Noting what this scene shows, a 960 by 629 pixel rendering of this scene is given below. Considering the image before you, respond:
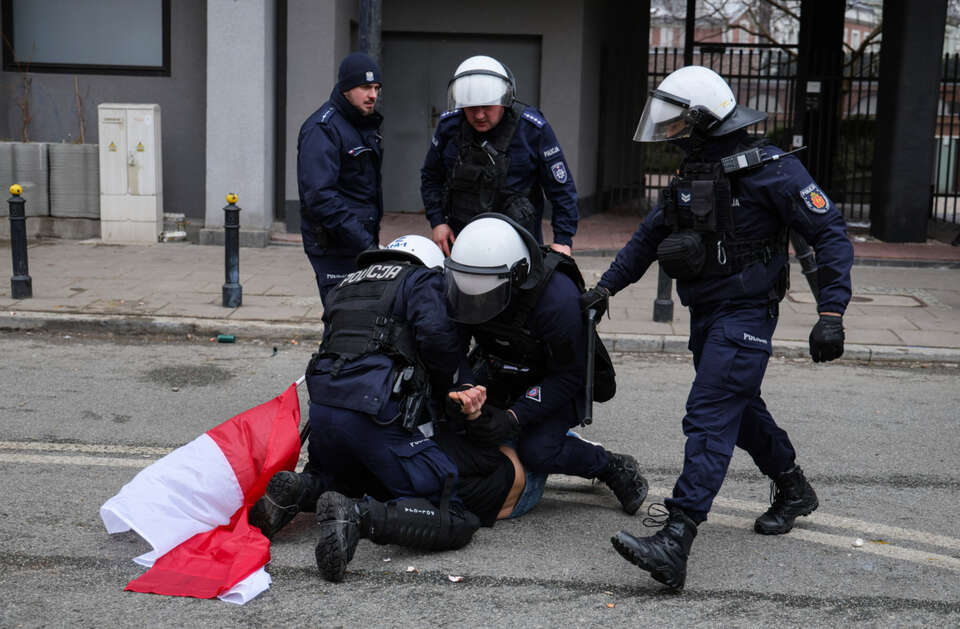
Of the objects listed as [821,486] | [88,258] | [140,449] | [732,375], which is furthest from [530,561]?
[88,258]

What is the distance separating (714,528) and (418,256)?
5.52 feet

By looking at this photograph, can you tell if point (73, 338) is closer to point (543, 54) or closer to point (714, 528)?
point (714, 528)

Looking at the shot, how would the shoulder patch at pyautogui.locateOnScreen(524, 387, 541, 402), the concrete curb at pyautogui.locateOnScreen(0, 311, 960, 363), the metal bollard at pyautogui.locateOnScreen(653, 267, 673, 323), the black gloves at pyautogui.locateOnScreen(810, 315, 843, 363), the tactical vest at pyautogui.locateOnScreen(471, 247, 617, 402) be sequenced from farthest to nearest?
the metal bollard at pyautogui.locateOnScreen(653, 267, 673, 323), the concrete curb at pyautogui.locateOnScreen(0, 311, 960, 363), the shoulder patch at pyautogui.locateOnScreen(524, 387, 541, 402), the tactical vest at pyautogui.locateOnScreen(471, 247, 617, 402), the black gloves at pyautogui.locateOnScreen(810, 315, 843, 363)

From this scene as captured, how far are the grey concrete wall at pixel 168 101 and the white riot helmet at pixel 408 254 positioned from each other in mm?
9056

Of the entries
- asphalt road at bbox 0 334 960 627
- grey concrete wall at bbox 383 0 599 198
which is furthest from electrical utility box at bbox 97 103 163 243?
asphalt road at bbox 0 334 960 627

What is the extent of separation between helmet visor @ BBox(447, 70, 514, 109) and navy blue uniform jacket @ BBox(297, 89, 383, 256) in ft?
1.57

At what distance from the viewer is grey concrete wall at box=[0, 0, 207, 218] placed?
42.4 ft

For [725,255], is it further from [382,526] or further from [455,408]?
[382,526]

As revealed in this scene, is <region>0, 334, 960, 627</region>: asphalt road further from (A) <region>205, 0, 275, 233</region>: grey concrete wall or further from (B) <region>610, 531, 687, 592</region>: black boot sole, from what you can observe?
(A) <region>205, 0, 275, 233</region>: grey concrete wall

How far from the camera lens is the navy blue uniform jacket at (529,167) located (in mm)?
6016

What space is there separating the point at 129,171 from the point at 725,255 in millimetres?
9549

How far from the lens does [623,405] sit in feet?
21.9

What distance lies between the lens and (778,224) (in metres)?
4.30

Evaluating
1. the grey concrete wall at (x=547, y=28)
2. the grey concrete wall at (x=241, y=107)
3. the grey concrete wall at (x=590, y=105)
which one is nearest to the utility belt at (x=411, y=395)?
the grey concrete wall at (x=241, y=107)
